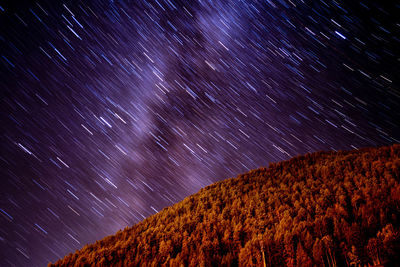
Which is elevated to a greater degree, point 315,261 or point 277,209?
point 315,261

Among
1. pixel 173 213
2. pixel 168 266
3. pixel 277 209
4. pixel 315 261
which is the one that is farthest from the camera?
pixel 173 213

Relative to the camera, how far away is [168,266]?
11.5 ft

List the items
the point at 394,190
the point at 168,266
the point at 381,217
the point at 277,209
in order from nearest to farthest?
1. the point at 381,217
2. the point at 168,266
3. the point at 394,190
4. the point at 277,209

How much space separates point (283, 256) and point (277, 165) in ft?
18.9

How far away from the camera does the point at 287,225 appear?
375cm

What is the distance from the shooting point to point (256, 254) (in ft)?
10.2

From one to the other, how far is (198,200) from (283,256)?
4.45 m

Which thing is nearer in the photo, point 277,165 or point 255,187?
point 255,187

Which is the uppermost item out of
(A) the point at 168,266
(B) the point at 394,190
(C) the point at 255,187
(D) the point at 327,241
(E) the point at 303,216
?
(A) the point at 168,266

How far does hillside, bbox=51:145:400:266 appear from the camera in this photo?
279cm

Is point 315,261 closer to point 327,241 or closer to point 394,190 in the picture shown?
point 327,241

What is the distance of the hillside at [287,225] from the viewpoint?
2.79m

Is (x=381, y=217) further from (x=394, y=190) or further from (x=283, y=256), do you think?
(x=283, y=256)

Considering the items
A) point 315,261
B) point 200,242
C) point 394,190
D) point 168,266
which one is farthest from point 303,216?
point 168,266
